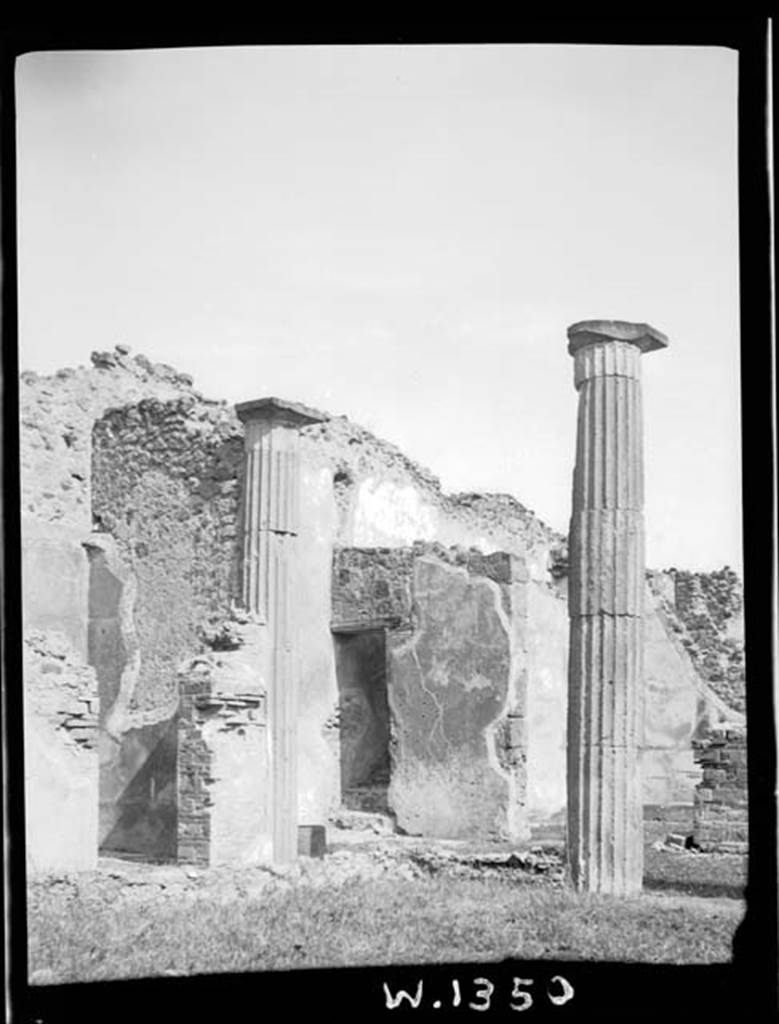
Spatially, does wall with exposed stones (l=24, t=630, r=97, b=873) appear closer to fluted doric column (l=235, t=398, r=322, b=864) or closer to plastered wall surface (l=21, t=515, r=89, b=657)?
fluted doric column (l=235, t=398, r=322, b=864)

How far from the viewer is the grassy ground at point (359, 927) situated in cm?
743

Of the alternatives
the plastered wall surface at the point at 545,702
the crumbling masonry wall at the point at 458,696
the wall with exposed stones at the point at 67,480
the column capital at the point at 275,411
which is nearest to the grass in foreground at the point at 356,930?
the column capital at the point at 275,411

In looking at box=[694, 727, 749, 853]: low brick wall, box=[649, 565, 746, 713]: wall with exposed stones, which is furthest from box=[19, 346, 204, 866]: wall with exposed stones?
box=[649, 565, 746, 713]: wall with exposed stones

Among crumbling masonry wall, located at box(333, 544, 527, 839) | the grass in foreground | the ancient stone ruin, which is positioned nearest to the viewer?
the grass in foreground

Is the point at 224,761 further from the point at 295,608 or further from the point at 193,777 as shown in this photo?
the point at 295,608

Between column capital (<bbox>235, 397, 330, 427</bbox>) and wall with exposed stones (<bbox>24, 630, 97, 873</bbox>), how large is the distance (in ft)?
7.48

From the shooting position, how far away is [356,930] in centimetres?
823

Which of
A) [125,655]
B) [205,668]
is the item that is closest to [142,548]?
[125,655]

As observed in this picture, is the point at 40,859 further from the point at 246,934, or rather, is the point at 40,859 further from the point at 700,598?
the point at 700,598

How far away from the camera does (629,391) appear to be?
31.2 feet

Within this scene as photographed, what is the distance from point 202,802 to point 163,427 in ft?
17.2

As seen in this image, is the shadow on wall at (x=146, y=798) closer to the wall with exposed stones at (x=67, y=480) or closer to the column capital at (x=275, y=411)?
the wall with exposed stones at (x=67, y=480)

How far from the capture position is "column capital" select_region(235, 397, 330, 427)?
37.0 ft

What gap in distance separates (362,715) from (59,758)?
244 inches
